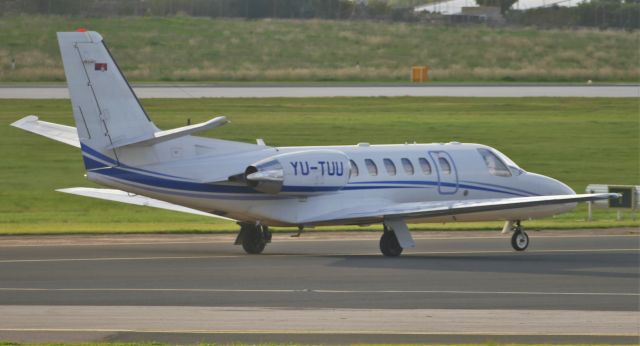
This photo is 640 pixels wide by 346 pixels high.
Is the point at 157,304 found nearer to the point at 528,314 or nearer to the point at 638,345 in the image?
the point at 528,314

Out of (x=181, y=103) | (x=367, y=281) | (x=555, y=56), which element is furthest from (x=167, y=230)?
(x=555, y=56)

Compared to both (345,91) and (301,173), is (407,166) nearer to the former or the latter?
(301,173)

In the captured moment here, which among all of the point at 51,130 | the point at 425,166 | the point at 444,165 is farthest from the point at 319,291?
the point at 51,130

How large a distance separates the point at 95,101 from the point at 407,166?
7.85 metres

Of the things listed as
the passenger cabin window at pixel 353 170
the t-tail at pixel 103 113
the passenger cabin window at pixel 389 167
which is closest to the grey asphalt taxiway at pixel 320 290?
the passenger cabin window at pixel 353 170

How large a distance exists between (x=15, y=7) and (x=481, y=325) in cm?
9168

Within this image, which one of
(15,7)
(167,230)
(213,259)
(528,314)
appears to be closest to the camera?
(528,314)

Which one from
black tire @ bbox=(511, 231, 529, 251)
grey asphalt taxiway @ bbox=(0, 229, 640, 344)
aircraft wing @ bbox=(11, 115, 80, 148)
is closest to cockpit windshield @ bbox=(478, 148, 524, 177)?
black tire @ bbox=(511, 231, 529, 251)

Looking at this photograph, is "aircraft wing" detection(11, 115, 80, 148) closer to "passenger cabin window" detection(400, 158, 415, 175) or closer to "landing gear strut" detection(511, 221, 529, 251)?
"passenger cabin window" detection(400, 158, 415, 175)

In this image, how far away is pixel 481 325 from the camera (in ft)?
64.1

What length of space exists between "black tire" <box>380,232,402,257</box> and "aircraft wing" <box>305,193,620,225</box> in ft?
1.90

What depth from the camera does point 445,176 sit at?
32.4 meters

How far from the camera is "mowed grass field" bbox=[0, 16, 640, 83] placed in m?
88.9

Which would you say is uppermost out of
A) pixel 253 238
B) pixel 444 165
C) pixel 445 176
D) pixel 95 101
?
pixel 95 101
